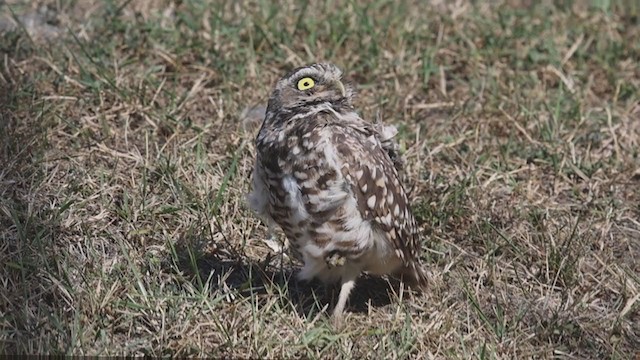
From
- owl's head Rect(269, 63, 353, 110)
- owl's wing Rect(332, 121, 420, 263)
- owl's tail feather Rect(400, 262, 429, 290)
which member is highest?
owl's head Rect(269, 63, 353, 110)

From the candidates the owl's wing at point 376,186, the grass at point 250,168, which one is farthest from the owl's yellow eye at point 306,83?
the grass at point 250,168

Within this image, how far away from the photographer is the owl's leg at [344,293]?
4.45m

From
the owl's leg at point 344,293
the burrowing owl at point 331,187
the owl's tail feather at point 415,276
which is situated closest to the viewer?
the burrowing owl at point 331,187

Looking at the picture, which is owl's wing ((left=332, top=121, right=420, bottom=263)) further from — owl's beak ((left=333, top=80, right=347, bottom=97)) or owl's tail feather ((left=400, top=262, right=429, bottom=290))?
owl's beak ((left=333, top=80, right=347, bottom=97))

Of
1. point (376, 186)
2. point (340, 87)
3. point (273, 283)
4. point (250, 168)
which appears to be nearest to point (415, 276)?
point (376, 186)

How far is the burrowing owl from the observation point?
4.28m

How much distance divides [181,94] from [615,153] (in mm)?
2383

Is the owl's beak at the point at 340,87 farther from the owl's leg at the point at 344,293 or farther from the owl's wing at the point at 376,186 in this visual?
the owl's leg at the point at 344,293

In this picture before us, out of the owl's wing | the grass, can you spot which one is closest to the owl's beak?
the owl's wing

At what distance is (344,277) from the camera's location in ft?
14.8

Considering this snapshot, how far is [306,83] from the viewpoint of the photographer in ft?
15.2

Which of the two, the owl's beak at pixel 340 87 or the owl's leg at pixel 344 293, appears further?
the owl's beak at pixel 340 87

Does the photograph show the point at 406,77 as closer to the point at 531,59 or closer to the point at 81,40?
the point at 531,59

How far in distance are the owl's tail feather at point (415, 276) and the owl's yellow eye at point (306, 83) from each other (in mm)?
868
